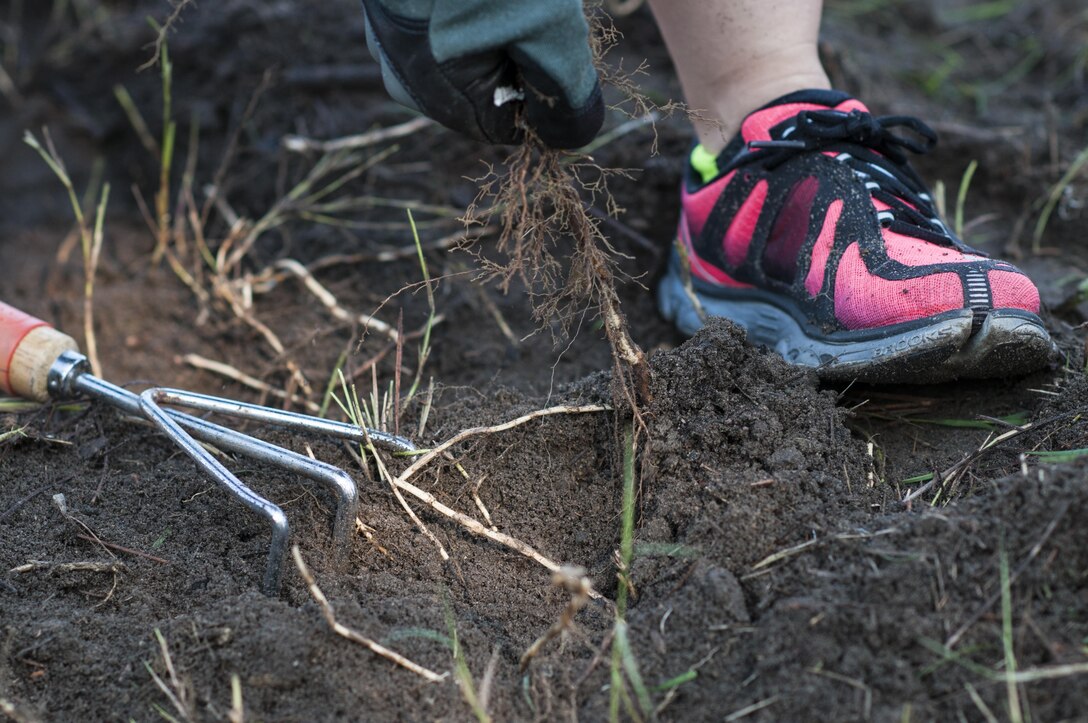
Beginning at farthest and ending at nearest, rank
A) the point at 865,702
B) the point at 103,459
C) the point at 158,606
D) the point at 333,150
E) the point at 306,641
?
A: the point at 333,150 → the point at 103,459 → the point at 158,606 → the point at 306,641 → the point at 865,702

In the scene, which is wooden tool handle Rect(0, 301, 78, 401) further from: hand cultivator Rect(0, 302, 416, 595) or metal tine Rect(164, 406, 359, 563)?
metal tine Rect(164, 406, 359, 563)

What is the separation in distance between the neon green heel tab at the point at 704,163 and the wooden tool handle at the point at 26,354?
1248 mm

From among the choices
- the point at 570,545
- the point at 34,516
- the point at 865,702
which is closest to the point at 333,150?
the point at 34,516

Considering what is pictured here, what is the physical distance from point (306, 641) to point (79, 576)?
1.34 feet

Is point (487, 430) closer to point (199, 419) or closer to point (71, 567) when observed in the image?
point (199, 419)

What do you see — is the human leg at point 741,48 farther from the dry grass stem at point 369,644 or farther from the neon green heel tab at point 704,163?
the dry grass stem at point 369,644

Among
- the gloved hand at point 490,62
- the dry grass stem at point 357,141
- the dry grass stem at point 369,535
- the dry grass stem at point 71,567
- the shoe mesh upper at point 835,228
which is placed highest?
the gloved hand at point 490,62

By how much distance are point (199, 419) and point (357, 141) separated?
109 cm

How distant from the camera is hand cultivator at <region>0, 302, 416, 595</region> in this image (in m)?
1.36

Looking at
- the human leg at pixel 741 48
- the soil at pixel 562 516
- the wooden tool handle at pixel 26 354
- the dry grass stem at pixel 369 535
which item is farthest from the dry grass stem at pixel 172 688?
the human leg at pixel 741 48

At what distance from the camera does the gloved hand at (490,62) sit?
1275 mm

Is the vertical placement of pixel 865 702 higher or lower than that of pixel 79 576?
lower

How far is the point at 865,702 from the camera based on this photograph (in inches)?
41.9

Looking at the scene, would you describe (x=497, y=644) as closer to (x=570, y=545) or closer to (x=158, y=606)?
(x=570, y=545)
